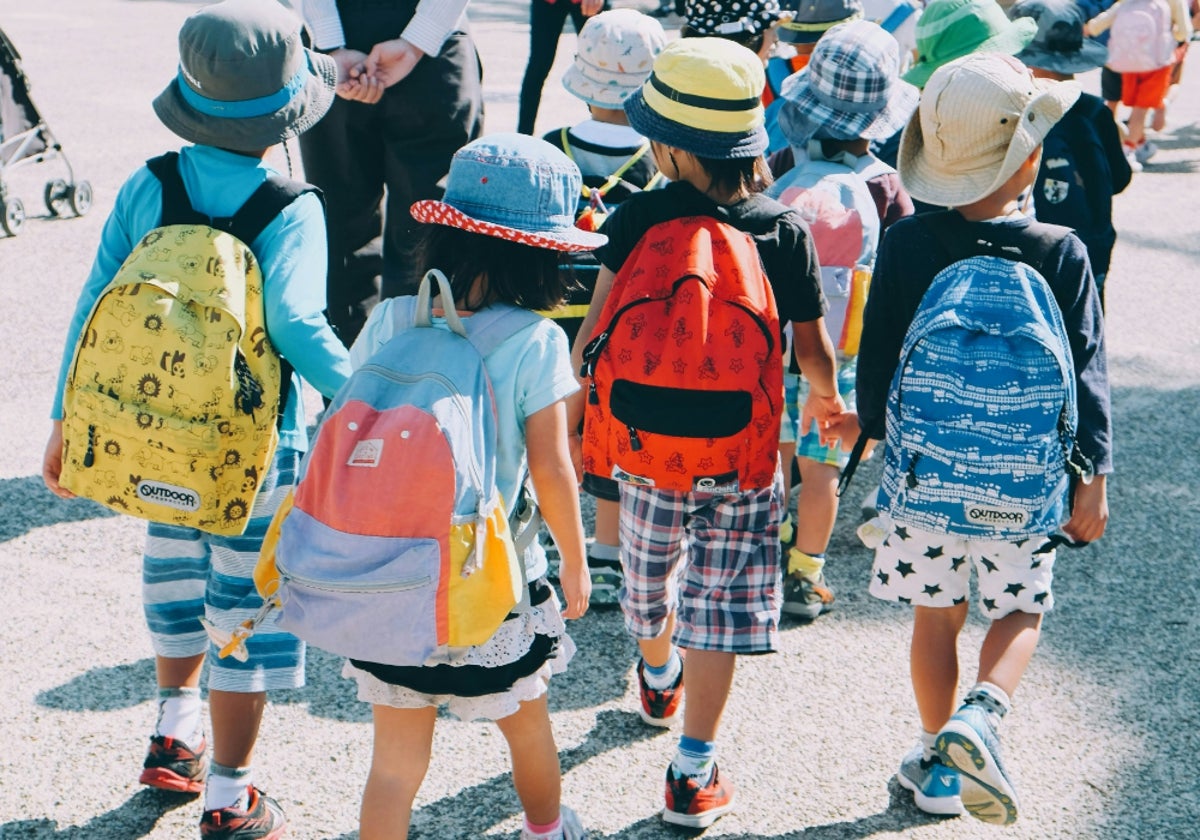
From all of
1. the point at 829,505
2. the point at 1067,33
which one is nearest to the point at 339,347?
the point at 829,505

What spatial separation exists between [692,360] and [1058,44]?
2.35m

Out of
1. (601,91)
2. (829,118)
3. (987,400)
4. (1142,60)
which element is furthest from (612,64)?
(1142,60)

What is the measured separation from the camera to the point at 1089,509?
9.34 ft

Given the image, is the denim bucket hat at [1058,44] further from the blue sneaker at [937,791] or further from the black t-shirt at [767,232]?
the blue sneaker at [937,791]

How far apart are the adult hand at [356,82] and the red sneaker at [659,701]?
2125mm

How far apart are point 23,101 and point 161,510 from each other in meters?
5.37

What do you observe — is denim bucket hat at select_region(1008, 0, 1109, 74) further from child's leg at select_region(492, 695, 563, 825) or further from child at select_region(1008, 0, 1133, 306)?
child's leg at select_region(492, 695, 563, 825)

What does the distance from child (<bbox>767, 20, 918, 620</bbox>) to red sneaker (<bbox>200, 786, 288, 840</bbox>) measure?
1.65 metres

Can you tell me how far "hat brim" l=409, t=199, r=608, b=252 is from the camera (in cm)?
243

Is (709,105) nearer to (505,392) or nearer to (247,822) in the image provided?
(505,392)

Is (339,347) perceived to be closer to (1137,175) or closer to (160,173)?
(160,173)

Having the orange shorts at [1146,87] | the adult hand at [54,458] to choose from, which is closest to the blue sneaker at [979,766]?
the adult hand at [54,458]

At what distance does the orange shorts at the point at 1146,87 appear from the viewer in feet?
32.1

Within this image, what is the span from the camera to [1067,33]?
14.3 ft
